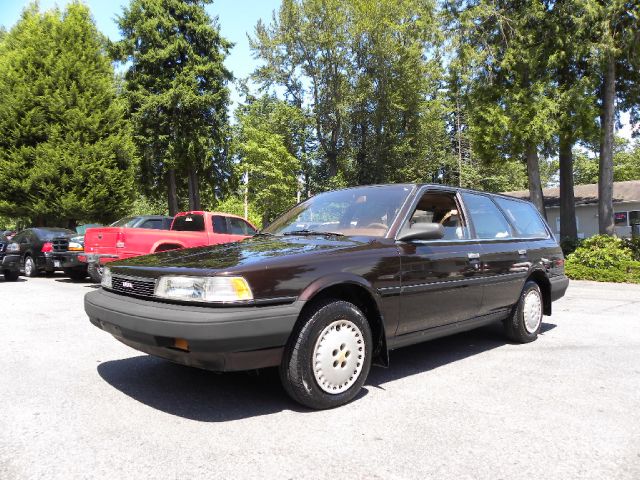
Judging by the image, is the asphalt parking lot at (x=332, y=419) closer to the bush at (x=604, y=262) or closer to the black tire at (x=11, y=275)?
the black tire at (x=11, y=275)

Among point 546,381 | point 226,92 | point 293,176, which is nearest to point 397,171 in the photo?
point 293,176

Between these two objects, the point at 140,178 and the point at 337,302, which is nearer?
the point at 337,302

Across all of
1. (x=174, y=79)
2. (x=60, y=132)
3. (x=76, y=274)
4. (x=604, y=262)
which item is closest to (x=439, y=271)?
(x=604, y=262)

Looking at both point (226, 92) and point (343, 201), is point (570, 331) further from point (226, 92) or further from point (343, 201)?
point (226, 92)

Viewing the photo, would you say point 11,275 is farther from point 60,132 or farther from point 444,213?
point 444,213

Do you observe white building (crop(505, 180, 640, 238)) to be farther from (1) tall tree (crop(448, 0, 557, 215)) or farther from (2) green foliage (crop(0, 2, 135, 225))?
(2) green foliage (crop(0, 2, 135, 225))

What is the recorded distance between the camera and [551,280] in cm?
614

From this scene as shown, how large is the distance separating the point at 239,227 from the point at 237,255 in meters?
9.08

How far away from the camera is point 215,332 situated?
305 centimetres

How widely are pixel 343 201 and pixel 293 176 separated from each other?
3131 centimetres

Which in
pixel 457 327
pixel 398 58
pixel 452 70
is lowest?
pixel 457 327

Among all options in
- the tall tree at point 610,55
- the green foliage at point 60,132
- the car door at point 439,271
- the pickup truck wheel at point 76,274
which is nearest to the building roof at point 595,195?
the tall tree at point 610,55

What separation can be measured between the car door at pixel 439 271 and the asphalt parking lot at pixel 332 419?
0.55 m

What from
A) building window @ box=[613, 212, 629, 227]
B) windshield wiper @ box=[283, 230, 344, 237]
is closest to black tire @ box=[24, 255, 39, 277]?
windshield wiper @ box=[283, 230, 344, 237]
